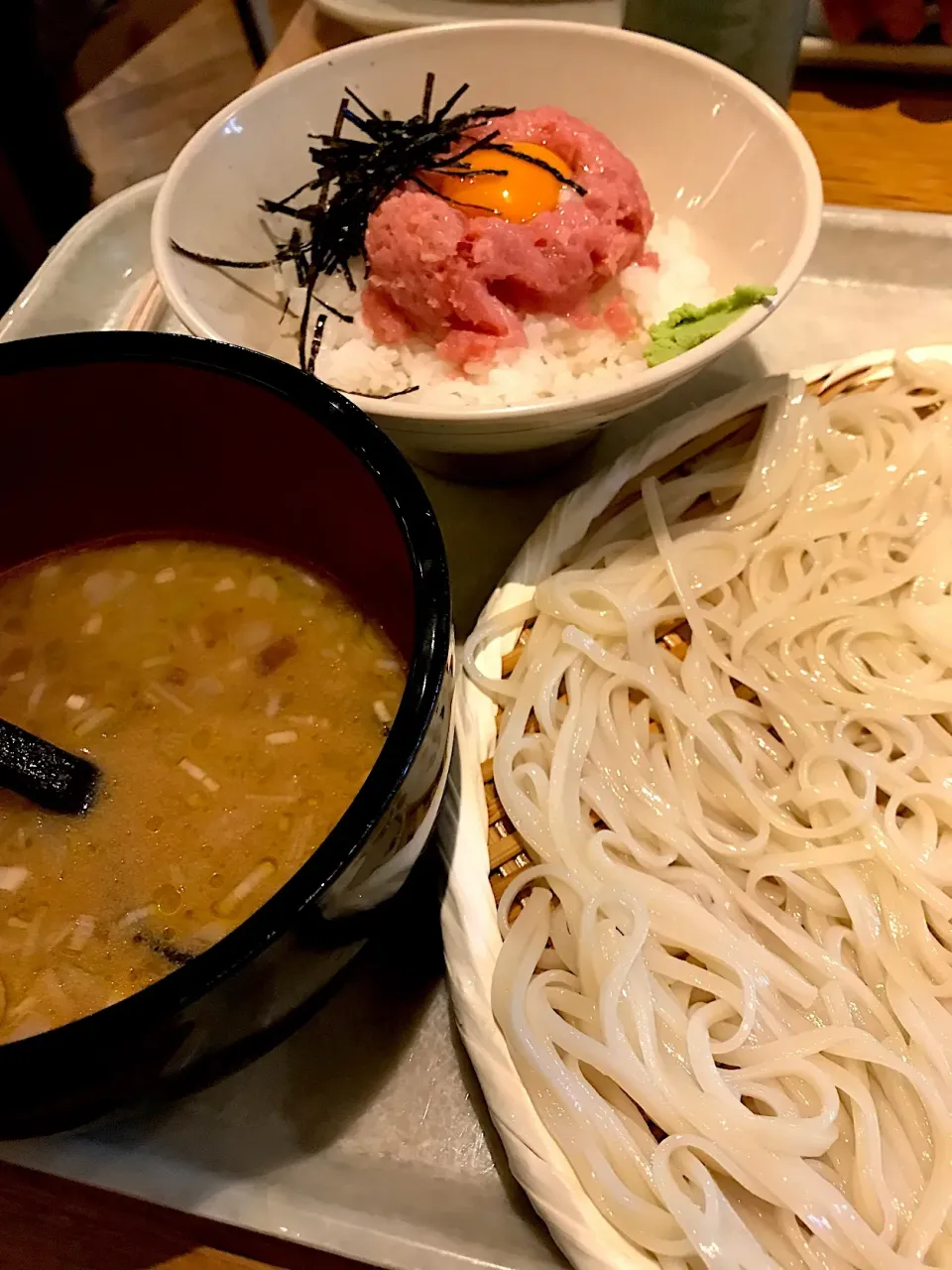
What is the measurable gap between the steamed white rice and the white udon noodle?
21cm

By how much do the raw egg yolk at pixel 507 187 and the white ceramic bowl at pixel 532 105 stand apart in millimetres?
198

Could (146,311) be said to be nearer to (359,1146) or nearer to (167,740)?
(167,740)

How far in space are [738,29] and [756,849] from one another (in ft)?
4.44

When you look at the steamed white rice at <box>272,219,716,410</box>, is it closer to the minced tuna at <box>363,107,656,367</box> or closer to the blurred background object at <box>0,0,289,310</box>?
the minced tuna at <box>363,107,656,367</box>

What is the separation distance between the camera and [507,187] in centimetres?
141

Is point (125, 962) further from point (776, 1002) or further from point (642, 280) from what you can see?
point (642, 280)

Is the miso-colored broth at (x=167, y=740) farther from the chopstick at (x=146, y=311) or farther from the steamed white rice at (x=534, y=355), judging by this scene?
the chopstick at (x=146, y=311)

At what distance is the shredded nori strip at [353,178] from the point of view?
4.68 feet

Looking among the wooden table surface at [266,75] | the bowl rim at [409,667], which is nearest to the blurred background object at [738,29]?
the wooden table surface at [266,75]

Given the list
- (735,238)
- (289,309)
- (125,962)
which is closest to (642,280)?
(735,238)

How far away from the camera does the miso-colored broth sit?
0.90m

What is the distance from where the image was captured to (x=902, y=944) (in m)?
0.99

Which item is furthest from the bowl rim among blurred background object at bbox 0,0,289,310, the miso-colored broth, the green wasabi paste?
blurred background object at bbox 0,0,289,310

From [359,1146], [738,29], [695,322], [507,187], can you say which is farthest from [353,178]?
[359,1146]
